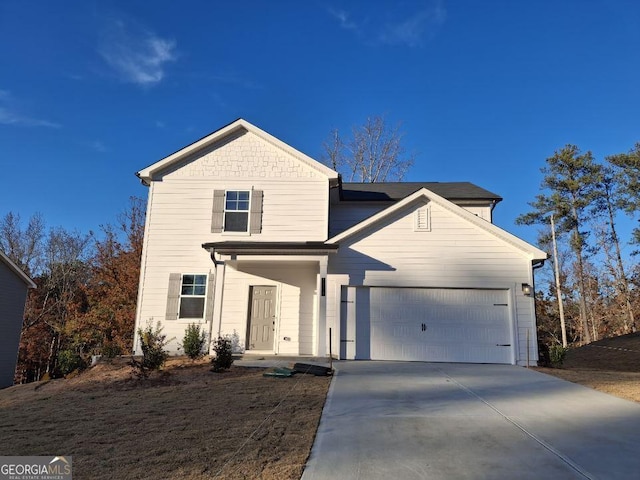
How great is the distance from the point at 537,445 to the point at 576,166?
32295mm

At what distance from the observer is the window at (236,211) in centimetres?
1354

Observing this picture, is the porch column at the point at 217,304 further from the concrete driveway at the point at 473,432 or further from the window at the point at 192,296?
the concrete driveway at the point at 473,432

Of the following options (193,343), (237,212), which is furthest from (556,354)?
(237,212)

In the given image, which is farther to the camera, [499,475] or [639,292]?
[639,292]

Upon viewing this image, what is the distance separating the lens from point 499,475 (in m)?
3.75

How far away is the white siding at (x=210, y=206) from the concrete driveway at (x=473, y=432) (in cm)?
642

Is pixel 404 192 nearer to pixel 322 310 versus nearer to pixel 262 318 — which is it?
pixel 322 310

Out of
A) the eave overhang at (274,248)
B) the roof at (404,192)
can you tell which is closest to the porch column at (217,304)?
the eave overhang at (274,248)

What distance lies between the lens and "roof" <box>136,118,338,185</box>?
1372 centimetres

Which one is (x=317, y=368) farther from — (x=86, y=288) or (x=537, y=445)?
(x=86, y=288)

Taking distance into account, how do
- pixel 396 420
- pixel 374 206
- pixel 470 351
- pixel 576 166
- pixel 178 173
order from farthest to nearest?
pixel 576 166
pixel 374 206
pixel 178 173
pixel 470 351
pixel 396 420

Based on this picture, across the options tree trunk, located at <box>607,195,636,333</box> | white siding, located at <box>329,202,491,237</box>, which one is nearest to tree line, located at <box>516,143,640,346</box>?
tree trunk, located at <box>607,195,636,333</box>

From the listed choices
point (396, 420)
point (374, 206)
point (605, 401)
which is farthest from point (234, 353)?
point (605, 401)

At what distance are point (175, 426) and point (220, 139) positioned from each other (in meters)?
10.4
